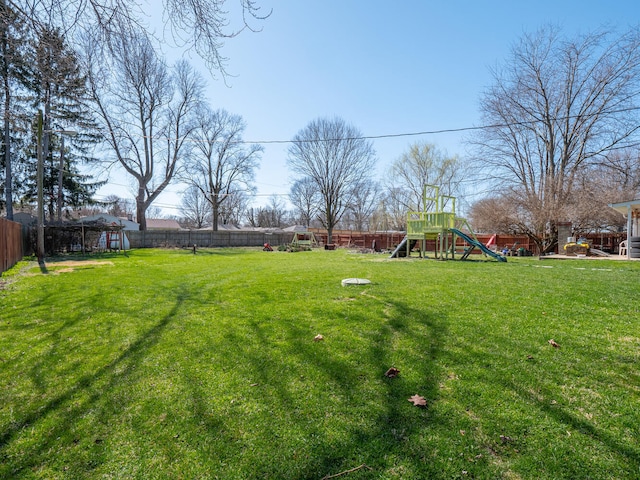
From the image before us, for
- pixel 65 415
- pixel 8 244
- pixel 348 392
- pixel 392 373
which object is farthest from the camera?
pixel 8 244

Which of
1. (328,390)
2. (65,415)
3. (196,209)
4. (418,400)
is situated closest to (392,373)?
(418,400)

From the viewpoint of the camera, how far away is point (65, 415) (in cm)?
254

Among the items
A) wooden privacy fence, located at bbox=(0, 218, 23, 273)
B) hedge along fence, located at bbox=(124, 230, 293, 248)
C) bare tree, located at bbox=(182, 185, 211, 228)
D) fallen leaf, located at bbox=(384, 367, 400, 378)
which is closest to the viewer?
fallen leaf, located at bbox=(384, 367, 400, 378)

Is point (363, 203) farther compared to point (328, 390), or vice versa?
point (363, 203)

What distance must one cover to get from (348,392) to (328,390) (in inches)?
6.7

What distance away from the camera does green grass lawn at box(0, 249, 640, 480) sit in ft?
6.63

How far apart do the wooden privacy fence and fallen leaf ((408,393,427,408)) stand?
12.3 metres

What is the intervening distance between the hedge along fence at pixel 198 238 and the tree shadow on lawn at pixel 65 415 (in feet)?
85.0

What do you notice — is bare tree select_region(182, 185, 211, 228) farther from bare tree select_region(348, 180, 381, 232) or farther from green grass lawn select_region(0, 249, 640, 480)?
green grass lawn select_region(0, 249, 640, 480)

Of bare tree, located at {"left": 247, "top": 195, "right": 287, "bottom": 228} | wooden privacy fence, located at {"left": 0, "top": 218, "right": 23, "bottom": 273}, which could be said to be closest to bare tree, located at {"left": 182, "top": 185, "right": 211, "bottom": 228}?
bare tree, located at {"left": 247, "top": 195, "right": 287, "bottom": 228}

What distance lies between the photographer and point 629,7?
15211 mm

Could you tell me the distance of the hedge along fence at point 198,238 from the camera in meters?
27.7

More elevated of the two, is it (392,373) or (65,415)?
(392,373)

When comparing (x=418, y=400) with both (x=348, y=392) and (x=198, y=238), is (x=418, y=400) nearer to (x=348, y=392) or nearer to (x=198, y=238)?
(x=348, y=392)
